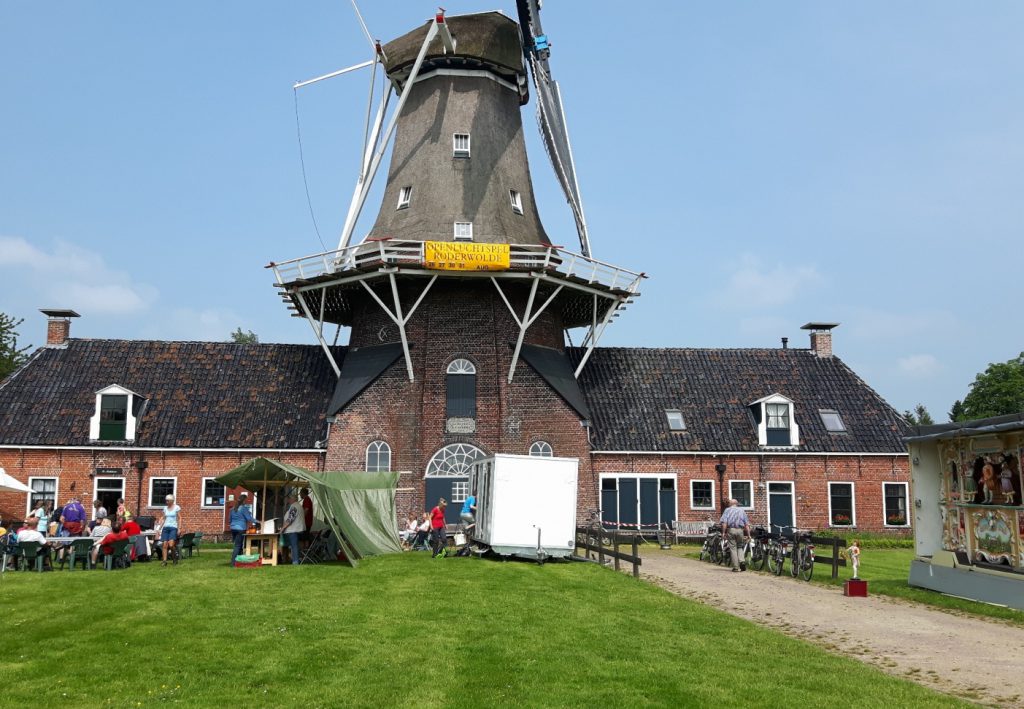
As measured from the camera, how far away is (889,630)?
1154cm

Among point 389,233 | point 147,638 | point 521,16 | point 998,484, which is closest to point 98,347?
point 389,233

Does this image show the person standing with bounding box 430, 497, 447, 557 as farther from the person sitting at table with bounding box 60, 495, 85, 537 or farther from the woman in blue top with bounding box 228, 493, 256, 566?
the person sitting at table with bounding box 60, 495, 85, 537

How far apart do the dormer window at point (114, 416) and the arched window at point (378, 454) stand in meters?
7.10

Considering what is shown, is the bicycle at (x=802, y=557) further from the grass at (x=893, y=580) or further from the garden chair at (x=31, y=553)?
the garden chair at (x=31, y=553)

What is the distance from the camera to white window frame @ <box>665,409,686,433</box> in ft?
92.0

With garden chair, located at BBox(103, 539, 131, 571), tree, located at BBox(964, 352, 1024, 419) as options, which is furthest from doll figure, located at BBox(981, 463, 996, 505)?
tree, located at BBox(964, 352, 1024, 419)

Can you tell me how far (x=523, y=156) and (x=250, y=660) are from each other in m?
22.1

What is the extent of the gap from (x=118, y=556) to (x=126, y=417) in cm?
1013

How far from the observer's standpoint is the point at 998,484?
46.1 feet

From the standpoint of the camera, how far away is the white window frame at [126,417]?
25828mm

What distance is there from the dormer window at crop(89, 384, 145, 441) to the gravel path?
1652cm

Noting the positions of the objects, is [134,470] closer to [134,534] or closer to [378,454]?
[378,454]

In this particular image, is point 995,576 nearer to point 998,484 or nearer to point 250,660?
point 998,484

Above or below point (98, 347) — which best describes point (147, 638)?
below
